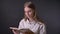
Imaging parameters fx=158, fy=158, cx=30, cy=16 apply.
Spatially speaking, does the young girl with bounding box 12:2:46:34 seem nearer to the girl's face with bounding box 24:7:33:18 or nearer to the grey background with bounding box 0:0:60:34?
the girl's face with bounding box 24:7:33:18

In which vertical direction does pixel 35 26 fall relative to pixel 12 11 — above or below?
below

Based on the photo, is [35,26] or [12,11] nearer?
[35,26]

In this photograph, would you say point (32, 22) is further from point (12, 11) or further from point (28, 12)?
point (12, 11)

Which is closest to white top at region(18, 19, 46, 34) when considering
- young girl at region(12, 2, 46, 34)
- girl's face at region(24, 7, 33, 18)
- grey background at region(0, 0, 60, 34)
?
young girl at region(12, 2, 46, 34)

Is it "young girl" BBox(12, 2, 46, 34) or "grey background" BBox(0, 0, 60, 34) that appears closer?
"young girl" BBox(12, 2, 46, 34)

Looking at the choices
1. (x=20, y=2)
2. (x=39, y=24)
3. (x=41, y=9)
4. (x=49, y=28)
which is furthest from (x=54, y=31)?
(x=39, y=24)

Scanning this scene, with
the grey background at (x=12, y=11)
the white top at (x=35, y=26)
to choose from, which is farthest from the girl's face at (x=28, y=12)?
the grey background at (x=12, y=11)

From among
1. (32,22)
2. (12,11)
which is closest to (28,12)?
(32,22)

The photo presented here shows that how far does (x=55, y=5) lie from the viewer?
303 cm

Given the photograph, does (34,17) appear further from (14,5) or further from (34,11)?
(14,5)

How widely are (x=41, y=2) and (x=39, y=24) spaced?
3.98ft

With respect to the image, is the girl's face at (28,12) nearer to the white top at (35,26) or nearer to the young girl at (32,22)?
the young girl at (32,22)

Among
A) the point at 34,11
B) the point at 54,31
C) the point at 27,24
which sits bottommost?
the point at 54,31

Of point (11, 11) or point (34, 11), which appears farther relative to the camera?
point (11, 11)
